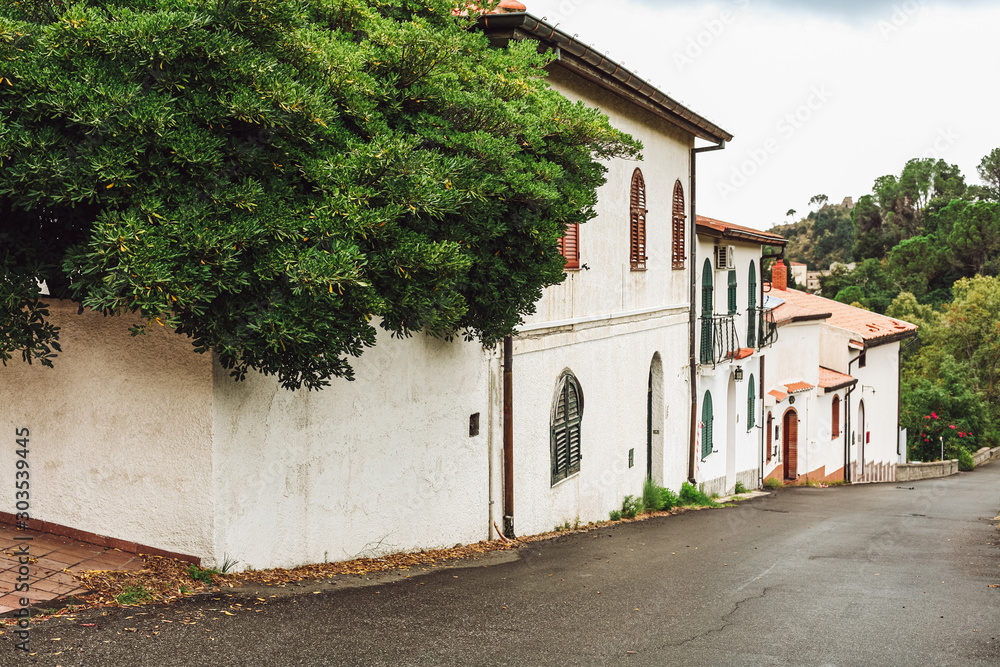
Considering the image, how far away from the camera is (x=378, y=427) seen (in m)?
9.08

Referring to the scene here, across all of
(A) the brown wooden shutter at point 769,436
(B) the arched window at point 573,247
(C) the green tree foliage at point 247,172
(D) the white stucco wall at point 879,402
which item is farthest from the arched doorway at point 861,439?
(C) the green tree foliage at point 247,172

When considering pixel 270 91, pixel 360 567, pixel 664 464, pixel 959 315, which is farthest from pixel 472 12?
pixel 959 315

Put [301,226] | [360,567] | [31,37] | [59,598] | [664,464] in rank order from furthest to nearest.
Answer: [664,464]
[360,567]
[59,598]
[301,226]
[31,37]

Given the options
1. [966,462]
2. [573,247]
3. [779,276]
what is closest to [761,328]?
[779,276]

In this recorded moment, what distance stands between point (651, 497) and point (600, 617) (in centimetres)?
959

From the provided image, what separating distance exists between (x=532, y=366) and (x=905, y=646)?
→ 6179mm

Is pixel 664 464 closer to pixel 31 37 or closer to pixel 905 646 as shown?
pixel 905 646

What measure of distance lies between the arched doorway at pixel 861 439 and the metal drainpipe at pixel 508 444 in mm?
26789

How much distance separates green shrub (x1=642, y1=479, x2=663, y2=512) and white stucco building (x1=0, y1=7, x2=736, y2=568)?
68 cm

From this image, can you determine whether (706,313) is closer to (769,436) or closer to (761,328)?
(761,328)

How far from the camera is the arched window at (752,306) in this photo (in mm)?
24188

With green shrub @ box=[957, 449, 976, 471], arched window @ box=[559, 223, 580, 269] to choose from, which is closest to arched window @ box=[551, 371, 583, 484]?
arched window @ box=[559, 223, 580, 269]

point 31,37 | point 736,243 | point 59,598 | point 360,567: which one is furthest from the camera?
point 736,243

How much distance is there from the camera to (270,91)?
588 cm
